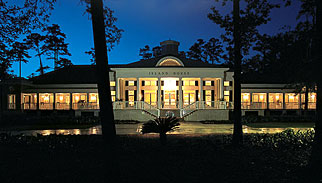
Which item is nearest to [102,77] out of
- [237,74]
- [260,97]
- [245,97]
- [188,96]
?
[237,74]

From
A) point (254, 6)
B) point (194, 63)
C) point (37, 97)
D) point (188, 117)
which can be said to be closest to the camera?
point (254, 6)

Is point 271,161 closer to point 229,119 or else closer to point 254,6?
point 254,6

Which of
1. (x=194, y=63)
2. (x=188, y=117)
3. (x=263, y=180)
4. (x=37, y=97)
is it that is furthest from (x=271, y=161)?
(x=37, y=97)

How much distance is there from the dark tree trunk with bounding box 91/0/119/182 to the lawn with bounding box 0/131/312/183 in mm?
137

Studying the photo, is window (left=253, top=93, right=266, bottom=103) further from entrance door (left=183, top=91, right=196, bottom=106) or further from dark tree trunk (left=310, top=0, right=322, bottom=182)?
dark tree trunk (left=310, top=0, right=322, bottom=182)

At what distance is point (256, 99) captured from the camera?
30.9 metres

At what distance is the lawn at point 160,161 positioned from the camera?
18.1 ft

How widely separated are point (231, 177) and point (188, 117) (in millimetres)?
17857

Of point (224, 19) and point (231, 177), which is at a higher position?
point (224, 19)

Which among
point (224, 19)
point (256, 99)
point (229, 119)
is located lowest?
point (229, 119)

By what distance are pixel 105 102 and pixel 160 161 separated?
2844 mm

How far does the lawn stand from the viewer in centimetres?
552

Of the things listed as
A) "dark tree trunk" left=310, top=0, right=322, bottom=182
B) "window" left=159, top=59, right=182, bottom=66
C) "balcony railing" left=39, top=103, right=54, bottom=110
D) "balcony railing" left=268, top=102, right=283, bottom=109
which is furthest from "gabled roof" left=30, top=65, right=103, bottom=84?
"dark tree trunk" left=310, top=0, right=322, bottom=182

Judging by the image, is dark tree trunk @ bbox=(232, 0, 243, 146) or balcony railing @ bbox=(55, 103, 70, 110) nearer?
dark tree trunk @ bbox=(232, 0, 243, 146)
